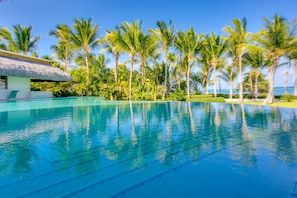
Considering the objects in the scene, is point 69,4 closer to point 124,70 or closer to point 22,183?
point 124,70

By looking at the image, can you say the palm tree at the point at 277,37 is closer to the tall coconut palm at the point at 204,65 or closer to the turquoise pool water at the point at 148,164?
the tall coconut palm at the point at 204,65

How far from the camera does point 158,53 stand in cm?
2469

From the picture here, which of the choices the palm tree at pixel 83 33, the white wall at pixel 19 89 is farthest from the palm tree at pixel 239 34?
the white wall at pixel 19 89

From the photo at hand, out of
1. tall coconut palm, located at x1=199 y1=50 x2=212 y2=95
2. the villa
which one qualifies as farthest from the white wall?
tall coconut palm, located at x1=199 y1=50 x2=212 y2=95

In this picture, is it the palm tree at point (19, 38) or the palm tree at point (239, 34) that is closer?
the palm tree at point (239, 34)

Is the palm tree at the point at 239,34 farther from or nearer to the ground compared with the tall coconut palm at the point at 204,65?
farther from the ground

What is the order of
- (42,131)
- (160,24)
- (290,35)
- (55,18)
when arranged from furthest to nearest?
(55,18)
(160,24)
(290,35)
(42,131)

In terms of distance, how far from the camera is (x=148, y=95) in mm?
17797

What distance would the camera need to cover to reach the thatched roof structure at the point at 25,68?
1555 centimetres

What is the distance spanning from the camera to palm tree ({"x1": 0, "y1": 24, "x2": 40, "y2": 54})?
2203 cm

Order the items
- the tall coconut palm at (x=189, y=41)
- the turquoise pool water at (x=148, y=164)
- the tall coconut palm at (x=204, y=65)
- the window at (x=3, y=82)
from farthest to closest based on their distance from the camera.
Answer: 1. the tall coconut palm at (x=204, y=65)
2. the tall coconut palm at (x=189, y=41)
3. the window at (x=3, y=82)
4. the turquoise pool water at (x=148, y=164)

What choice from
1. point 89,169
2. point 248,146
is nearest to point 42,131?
point 89,169

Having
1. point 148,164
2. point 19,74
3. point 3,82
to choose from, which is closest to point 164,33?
point 19,74

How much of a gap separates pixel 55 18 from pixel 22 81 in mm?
9456
